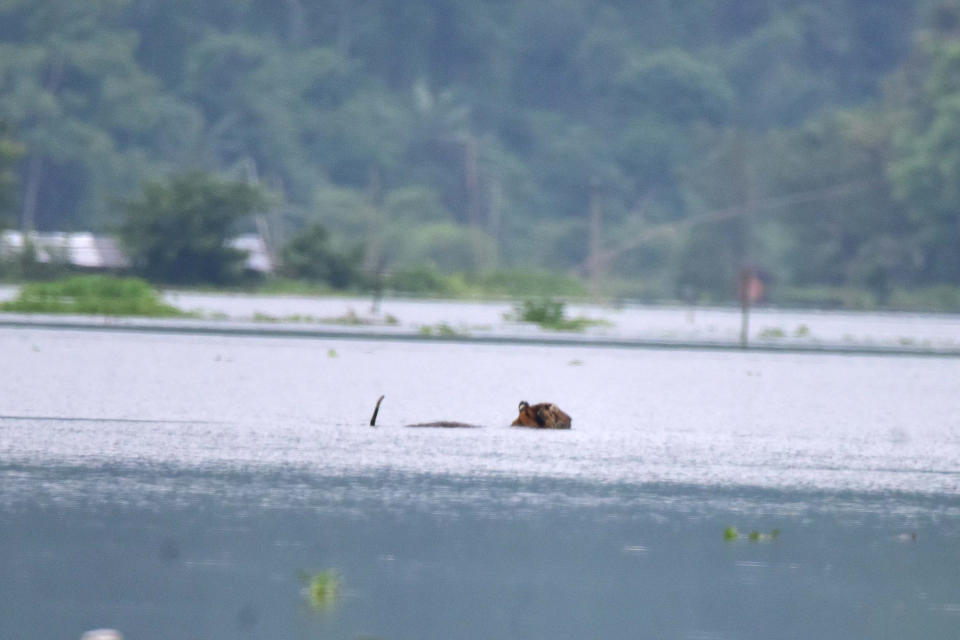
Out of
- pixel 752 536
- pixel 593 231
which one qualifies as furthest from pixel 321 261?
pixel 752 536

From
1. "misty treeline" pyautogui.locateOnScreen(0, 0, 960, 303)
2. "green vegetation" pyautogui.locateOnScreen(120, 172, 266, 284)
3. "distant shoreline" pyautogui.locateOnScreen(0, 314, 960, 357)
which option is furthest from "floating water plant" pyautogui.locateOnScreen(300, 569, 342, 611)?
"misty treeline" pyautogui.locateOnScreen(0, 0, 960, 303)

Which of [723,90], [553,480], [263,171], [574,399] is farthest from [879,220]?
[553,480]

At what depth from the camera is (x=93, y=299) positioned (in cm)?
4825

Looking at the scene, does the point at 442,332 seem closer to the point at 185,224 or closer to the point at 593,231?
the point at 185,224

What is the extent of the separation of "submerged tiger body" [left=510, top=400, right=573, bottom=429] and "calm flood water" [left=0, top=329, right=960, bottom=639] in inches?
6.9

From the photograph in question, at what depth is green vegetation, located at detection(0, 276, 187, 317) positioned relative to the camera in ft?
150

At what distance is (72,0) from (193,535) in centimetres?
9255

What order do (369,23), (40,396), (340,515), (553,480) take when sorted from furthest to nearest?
(369,23) < (40,396) < (553,480) < (340,515)

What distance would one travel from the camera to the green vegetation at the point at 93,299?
45.7 meters

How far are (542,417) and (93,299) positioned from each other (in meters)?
31.5

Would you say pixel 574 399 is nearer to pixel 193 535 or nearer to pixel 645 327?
pixel 193 535

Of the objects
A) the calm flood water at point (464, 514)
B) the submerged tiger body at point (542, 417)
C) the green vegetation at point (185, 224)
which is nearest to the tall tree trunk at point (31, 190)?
the green vegetation at point (185, 224)

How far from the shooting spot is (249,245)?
79.3 m

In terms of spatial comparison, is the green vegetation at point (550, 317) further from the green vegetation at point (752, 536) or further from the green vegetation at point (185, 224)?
the green vegetation at point (752, 536)
